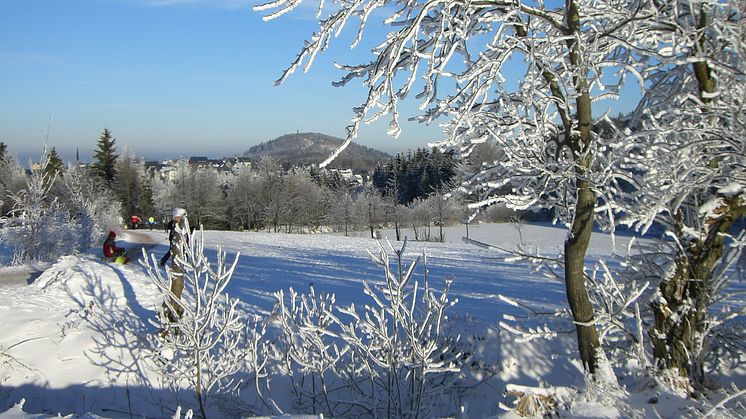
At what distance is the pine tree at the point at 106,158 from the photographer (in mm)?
57031

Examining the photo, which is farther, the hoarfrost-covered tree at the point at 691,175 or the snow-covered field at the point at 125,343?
the snow-covered field at the point at 125,343

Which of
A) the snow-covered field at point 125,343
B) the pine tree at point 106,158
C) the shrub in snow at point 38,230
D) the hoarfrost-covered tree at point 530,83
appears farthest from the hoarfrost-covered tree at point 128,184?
the hoarfrost-covered tree at point 530,83

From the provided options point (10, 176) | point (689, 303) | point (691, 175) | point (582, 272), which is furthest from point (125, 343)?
point (10, 176)

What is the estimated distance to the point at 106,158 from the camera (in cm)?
5772

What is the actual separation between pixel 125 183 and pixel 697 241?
58.3m

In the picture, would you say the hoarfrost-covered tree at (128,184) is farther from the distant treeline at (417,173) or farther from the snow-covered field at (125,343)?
the snow-covered field at (125,343)

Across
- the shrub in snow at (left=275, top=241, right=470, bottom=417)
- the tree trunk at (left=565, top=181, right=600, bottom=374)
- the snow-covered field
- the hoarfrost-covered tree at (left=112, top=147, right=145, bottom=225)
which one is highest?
the hoarfrost-covered tree at (left=112, top=147, right=145, bottom=225)

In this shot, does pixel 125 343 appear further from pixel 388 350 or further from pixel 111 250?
pixel 111 250

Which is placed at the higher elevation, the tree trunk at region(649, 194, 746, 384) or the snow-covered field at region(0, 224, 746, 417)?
the tree trunk at region(649, 194, 746, 384)

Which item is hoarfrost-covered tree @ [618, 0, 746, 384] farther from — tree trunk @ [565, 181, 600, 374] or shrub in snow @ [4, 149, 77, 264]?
shrub in snow @ [4, 149, 77, 264]

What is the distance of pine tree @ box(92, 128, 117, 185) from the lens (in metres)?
57.0

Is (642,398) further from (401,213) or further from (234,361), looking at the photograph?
(401,213)

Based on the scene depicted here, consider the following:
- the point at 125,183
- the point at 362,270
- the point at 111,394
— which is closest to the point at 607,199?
the point at 111,394

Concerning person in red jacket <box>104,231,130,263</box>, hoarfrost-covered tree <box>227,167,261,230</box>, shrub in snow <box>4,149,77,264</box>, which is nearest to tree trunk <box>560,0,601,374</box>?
person in red jacket <box>104,231,130,263</box>
